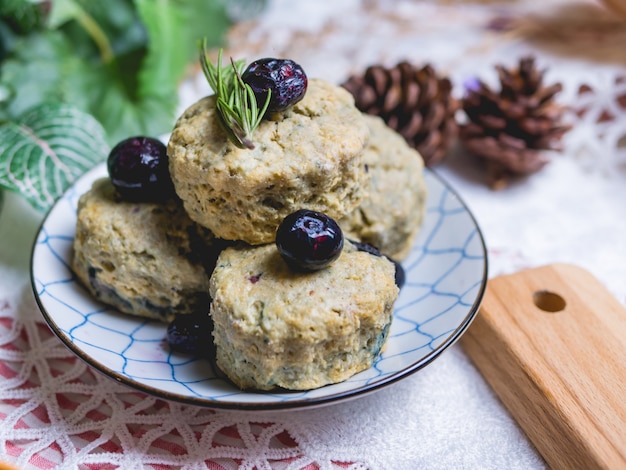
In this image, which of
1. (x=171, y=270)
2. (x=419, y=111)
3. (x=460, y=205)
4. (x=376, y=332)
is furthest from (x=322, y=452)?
(x=419, y=111)

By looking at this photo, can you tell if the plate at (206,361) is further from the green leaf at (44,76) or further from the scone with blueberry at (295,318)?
the green leaf at (44,76)

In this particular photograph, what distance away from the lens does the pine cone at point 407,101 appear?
2.25 meters

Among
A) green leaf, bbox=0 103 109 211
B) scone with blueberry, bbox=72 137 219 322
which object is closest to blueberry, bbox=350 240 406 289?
scone with blueberry, bbox=72 137 219 322

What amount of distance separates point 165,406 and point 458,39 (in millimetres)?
2364

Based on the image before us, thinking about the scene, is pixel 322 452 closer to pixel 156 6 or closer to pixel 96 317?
pixel 96 317

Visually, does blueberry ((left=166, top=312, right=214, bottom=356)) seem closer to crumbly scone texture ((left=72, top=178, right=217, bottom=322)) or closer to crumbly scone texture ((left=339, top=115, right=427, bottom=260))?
crumbly scone texture ((left=72, top=178, right=217, bottom=322))

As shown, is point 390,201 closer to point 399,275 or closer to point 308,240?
point 399,275

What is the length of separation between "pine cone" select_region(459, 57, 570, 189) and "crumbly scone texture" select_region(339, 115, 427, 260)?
55cm

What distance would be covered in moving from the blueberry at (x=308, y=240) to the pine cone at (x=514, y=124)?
112 cm

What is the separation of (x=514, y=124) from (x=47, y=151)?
1551 millimetres

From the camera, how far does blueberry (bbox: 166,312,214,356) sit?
1.48 metres

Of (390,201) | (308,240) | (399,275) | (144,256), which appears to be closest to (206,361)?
(144,256)

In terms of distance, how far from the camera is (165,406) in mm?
1516

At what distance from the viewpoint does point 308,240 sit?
1288 millimetres
